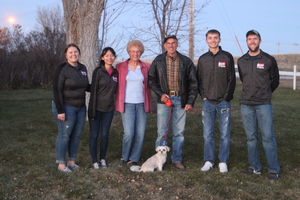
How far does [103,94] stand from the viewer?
209 inches

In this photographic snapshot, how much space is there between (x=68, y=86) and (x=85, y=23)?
3.48 m

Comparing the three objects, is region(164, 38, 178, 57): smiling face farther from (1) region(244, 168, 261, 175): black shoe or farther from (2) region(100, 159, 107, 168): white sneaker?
(1) region(244, 168, 261, 175): black shoe

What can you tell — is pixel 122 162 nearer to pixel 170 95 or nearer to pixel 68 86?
pixel 170 95

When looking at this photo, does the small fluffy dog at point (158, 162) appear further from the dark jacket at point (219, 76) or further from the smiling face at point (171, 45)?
the smiling face at point (171, 45)

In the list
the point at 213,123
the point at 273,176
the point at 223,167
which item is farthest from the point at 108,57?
the point at 273,176

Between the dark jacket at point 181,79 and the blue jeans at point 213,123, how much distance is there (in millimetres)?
262

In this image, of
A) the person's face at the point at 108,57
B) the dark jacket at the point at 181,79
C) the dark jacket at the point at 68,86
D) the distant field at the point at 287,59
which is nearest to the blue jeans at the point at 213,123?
the dark jacket at the point at 181,79

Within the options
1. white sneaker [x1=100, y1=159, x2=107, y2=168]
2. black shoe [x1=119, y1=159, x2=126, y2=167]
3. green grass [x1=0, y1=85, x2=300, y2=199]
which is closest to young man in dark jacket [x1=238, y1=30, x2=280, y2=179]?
green grass [x1=0, y1=85, x2=300, y2=199]

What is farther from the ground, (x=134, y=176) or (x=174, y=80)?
(x=174, y=80)

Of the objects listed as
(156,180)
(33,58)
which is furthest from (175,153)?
(33,58)

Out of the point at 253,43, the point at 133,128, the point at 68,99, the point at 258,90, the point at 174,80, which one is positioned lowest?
the point at 133,128

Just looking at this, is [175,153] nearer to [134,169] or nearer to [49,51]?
[134,169]

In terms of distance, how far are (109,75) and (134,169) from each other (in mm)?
1440

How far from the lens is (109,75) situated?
209 inches
